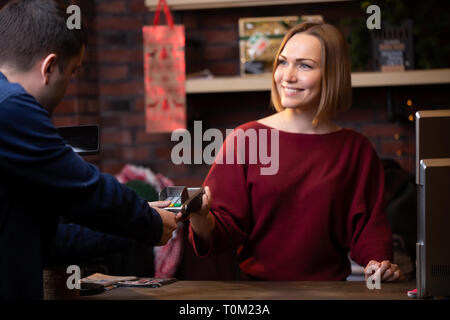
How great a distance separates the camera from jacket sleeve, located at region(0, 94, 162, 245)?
96 cm

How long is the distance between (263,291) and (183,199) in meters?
0.30

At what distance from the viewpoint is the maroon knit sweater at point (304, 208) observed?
1581mm

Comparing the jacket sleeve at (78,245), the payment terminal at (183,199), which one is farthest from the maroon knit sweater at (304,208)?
the jacket sleeve at (78,245)

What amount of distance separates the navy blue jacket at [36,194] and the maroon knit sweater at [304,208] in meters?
0.54

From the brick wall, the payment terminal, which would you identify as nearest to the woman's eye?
the payment terminal

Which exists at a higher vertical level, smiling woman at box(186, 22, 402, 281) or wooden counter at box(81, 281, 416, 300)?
smiling woman at box(186, 22, 402, 281)

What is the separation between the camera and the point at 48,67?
3.51ft

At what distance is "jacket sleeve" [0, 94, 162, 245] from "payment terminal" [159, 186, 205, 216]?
0.49 feet

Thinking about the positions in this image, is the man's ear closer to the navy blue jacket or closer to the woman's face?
the navy blue jacket

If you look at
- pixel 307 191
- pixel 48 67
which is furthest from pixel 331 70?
pixel 48 67

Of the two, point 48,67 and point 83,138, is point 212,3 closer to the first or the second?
point 83,138
